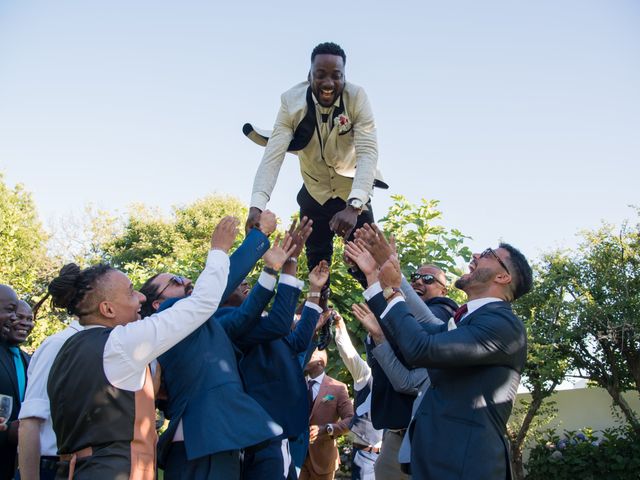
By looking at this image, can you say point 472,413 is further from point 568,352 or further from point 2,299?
point 568,352

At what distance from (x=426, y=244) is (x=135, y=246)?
924 inches

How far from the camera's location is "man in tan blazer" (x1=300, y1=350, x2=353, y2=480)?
7.15m

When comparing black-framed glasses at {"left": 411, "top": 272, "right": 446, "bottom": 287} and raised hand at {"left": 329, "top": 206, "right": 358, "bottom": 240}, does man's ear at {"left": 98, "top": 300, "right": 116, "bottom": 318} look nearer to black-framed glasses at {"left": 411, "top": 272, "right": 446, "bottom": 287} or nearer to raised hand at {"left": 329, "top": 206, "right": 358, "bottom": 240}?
raised hand at {"left": 329, "top": 206, "right": 358, "bottom": 240}

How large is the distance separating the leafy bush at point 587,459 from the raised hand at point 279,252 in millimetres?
11091

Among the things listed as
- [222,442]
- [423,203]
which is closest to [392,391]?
[222,442]

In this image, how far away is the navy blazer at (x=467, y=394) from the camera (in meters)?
3.56

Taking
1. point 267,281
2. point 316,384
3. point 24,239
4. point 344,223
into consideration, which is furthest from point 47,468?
point 24,239

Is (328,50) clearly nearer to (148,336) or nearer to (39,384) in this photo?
(148,336)

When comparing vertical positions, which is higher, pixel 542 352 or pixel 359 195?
pixel 359 195

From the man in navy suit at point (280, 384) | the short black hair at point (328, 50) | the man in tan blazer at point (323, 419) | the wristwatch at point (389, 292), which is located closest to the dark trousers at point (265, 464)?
the man in navy suit at point (280, 384)

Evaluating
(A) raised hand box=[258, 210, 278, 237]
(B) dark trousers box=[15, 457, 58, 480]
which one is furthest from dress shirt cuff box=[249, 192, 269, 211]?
(B) dark trousers box=[15, 457, 58, 480]

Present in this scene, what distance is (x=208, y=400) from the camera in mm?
3863

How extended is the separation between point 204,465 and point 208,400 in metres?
0.37

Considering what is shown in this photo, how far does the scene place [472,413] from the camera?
3635 millimetres
